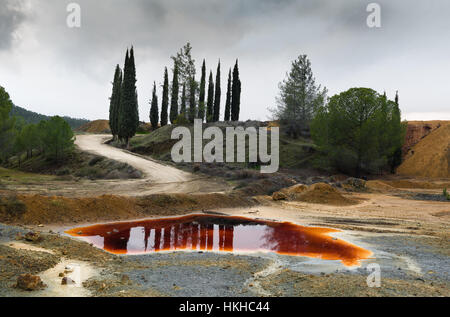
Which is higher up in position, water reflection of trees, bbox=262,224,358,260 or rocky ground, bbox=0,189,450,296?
rocky ground, bbox=0,189,450,296

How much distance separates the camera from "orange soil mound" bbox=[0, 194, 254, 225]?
1416 cm

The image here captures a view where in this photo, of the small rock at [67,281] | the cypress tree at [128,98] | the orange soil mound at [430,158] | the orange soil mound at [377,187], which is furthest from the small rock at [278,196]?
the orange soil mound at [430,158]

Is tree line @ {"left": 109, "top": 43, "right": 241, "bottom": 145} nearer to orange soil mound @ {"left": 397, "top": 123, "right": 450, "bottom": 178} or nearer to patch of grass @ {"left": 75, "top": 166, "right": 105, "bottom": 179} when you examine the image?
patch of grass @ {"left": 75, "top": 166, "right": 105, "bottom": 179}

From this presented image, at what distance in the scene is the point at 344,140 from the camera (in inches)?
1388

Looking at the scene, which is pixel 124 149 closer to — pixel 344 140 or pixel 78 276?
pixel 344 140

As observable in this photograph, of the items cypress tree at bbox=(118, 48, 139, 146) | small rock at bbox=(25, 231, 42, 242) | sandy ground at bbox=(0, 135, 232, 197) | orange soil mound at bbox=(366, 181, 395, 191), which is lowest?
orange soil mound at bbox=(366, 181, 395, 191)

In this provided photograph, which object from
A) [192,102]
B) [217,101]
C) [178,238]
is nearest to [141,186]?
[178,238]

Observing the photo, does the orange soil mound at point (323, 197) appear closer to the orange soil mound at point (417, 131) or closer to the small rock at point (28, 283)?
the small rock at point (28, 283)

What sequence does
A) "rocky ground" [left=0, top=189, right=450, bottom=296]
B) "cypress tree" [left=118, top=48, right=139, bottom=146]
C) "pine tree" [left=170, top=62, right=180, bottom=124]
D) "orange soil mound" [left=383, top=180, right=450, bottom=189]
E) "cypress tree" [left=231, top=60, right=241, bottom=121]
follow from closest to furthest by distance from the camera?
"rocky ground" [left=0, top=189, right=450, bottom=296] → "orange soil mound" [left=383, top=180, right=450, bottom=189] → "cypress tree" [left=118, top=48, right=139, bottom=146] → "pine tree" [left=170, top=62, right=180, bottom=124] → "cypress tree" [left=231, top=60, right=241, bottom=121]

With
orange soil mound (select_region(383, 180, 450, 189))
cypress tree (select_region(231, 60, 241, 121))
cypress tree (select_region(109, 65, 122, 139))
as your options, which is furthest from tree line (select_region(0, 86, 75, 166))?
orange soil mound (select_region(383, 180, 450, 189))

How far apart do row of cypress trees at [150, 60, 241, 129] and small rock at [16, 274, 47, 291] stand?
43599 millimetres
